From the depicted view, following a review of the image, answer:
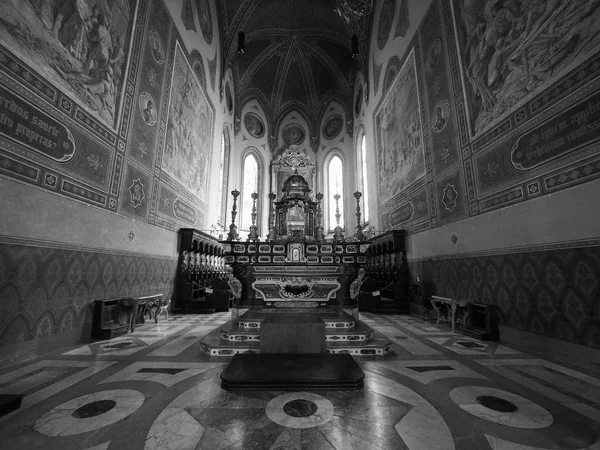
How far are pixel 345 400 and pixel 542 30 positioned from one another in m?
6.40

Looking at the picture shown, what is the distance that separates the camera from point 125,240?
6082 millimetres

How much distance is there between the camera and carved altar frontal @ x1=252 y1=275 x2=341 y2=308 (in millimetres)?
5977

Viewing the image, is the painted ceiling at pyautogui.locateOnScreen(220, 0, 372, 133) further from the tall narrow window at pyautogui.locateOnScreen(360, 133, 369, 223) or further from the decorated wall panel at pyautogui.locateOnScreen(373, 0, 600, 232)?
the decorated wall panel at pyautogui.locateOnScreen(373, 0, 600, 232)

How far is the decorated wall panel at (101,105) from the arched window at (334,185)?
1038 centimetres

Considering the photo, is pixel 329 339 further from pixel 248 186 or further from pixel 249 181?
pixel 249 181

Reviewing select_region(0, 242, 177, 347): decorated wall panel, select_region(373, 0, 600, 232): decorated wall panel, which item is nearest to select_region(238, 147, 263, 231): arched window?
select_region(373, 0, 600, 232): decorated wall panel

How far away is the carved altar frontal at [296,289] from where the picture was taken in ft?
19.6

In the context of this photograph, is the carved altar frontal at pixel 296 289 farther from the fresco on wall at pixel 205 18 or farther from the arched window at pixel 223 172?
the fresco on wall at pixel 205 18

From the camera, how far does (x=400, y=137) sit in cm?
987

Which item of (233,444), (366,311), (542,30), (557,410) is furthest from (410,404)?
(366,311)

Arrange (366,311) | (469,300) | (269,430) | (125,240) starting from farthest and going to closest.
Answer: (366,311) → (125,240) → (469,300) → (269,430)

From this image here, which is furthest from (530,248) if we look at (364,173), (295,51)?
(295,51)

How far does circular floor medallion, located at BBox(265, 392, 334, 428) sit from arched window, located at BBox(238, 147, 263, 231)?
48.4ft

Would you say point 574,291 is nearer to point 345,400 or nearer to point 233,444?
point 345,400
